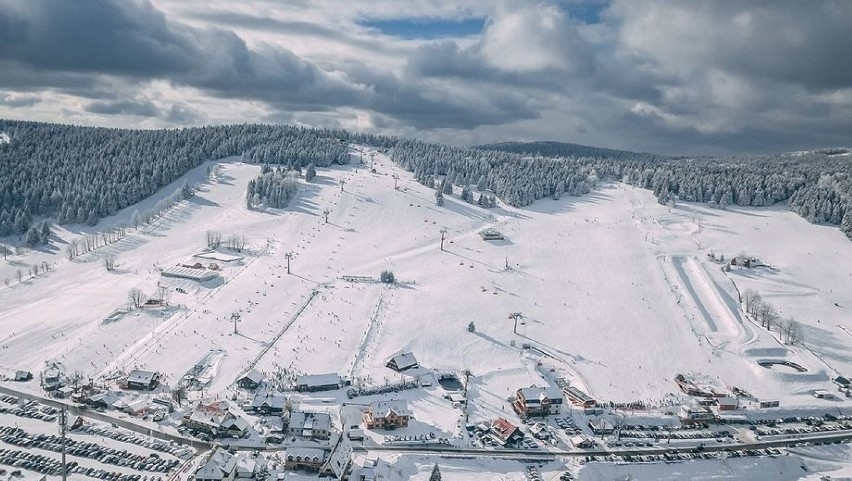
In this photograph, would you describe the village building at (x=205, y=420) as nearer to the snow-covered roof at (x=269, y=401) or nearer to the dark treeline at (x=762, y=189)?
the snow-covered roof at (x=269, y=401)

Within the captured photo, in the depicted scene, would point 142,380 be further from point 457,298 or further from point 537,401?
point 457,298

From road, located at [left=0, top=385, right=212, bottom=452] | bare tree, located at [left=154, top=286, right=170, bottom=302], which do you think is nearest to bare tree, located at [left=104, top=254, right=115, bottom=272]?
bare tree, located at [left=154, top=286, right=170, bottom=302]

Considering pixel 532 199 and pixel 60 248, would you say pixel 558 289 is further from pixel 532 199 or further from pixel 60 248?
pixel 60 248

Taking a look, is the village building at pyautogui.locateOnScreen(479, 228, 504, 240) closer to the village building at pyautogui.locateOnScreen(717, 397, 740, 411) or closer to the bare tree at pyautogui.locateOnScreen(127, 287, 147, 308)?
the village building at pyautogui.locateOnScreen(717, 397, 740, 411)

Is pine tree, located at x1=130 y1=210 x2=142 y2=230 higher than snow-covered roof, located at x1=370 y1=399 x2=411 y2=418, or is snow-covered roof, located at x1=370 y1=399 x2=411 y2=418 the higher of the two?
pine tree, located at x1=130 y1=210 x2=142 y2=230

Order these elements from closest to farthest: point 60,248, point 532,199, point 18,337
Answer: point 18,337
point 60,248
point 532,199

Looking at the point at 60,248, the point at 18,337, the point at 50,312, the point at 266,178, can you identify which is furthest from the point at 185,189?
the point at 18,337
